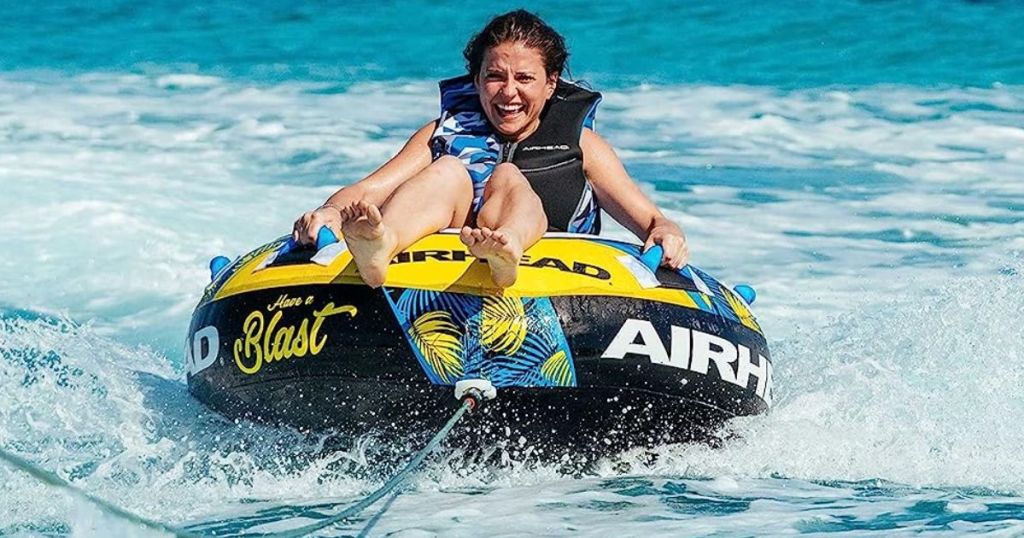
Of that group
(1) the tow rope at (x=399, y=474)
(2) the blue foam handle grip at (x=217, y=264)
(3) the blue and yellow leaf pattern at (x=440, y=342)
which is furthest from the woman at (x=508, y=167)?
(2) the blue foam handle grip at (x=217, y=264)

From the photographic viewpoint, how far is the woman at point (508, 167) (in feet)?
14.0

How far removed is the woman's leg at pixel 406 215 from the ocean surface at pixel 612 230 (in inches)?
22.0

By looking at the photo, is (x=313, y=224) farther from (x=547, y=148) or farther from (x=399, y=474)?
(x=399, y=474)

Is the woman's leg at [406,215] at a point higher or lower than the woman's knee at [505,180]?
lower

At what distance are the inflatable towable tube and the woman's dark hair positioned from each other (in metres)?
0.57

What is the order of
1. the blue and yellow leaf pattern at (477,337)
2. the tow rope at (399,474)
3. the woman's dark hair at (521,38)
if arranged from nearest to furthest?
the tow rope at (399,474), the blue and yellow leaf pattern at (477,337), the woman's dark hair at (521,38)

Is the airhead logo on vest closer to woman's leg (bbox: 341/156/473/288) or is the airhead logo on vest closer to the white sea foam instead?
woman's leg (bbox: 341/156/473/288)

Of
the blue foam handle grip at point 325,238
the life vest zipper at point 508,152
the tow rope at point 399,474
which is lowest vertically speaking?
the tow rope at point 399,474

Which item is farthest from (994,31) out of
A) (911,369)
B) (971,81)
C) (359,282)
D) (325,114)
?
(359,282)

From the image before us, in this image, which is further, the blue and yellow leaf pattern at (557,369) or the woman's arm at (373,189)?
the woman's arm at (373,189)

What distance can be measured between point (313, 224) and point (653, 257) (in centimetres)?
91

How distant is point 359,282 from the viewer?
4.09 m

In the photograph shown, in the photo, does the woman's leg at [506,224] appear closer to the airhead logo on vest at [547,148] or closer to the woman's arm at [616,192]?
the airhead logo on vest at [547,148]

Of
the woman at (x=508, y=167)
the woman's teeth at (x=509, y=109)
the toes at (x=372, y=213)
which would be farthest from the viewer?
the woman's teeth at (x=509, y=109)
